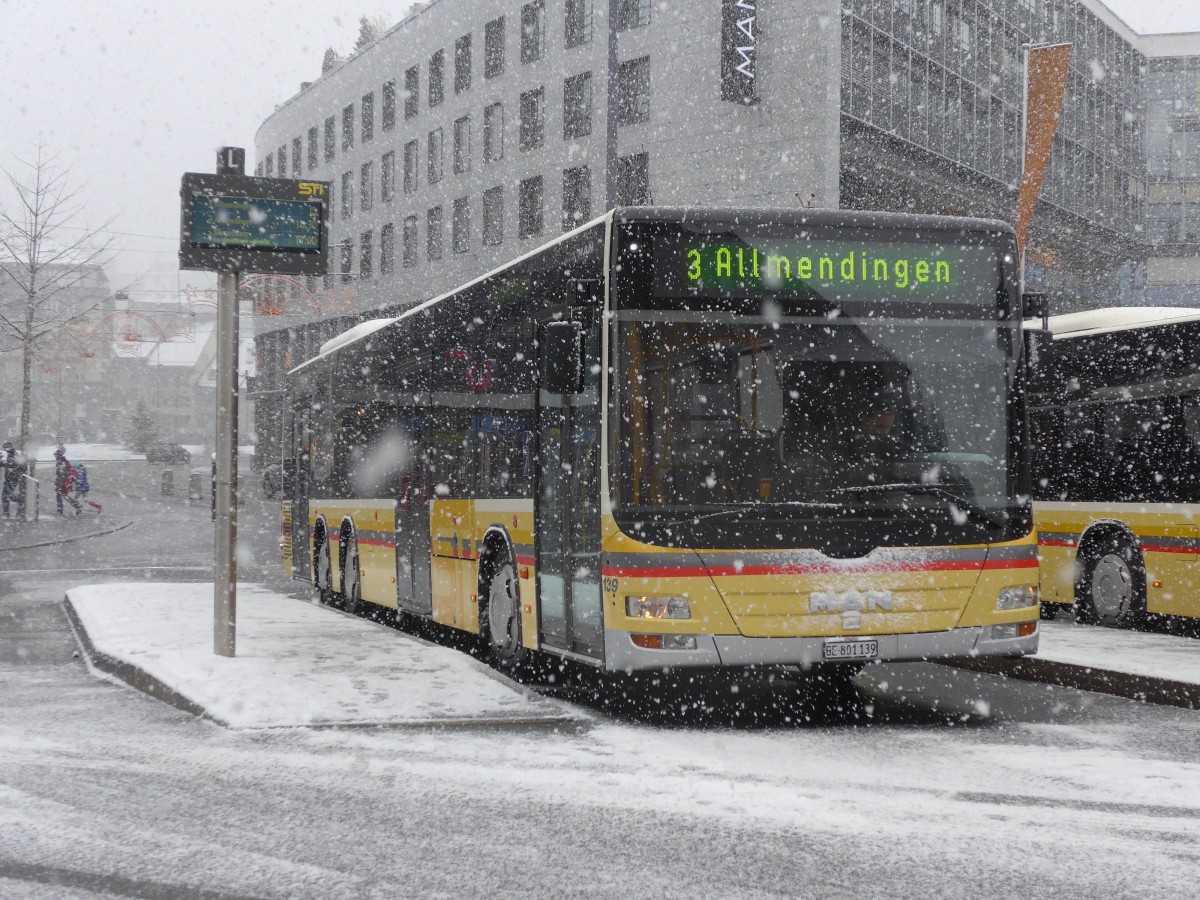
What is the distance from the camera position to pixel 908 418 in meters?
8.85

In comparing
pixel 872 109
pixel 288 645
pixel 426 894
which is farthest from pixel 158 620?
pixel 872 109

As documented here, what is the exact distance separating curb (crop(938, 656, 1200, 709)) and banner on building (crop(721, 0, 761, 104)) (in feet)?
81.5

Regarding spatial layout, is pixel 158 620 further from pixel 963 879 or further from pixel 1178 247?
pixel 1178 247

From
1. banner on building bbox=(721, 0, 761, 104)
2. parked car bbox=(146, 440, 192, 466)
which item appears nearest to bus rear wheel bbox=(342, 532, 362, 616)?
banner on building bbox=(721, 0, 761, 104)

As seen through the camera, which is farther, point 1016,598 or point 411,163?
point 411,163

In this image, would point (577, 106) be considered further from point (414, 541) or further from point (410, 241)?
point (414, 541)

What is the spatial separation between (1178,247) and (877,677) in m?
56.7

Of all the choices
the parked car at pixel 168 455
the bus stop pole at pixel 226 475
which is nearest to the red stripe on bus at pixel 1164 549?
the bus stop pole at pixel 226 475

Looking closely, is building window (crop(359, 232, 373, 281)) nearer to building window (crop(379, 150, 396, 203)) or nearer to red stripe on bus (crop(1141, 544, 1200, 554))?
building window (crop(379, 150, 396, 203))

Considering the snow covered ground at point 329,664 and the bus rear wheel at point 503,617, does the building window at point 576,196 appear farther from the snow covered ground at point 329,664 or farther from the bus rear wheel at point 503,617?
the bus rear wheel at point 503,617

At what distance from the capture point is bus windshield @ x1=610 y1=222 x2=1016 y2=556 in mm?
8617

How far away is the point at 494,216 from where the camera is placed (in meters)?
47.2

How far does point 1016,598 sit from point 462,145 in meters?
42.4

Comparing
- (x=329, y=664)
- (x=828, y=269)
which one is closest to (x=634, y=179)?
(x=329, y=664)
